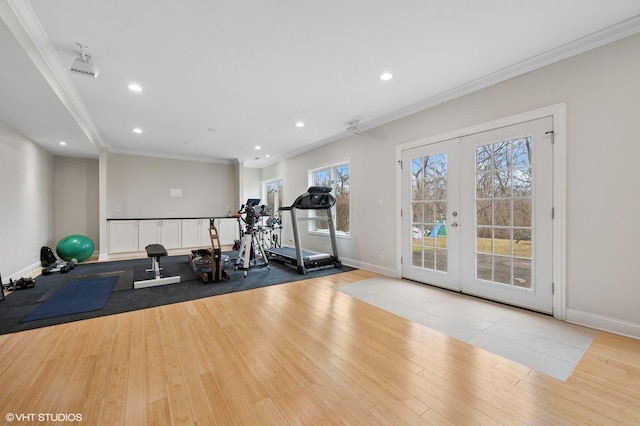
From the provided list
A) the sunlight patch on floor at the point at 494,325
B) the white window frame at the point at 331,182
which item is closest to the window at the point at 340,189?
the white window frame at the point at 331,182

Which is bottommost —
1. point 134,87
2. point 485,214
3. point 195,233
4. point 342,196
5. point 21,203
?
point 195,233

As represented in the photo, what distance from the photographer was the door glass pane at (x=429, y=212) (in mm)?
3799

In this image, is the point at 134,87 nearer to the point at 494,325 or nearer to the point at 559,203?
the point at 494,325

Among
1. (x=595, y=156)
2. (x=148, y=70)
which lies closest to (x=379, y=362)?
(x=595, y=156)

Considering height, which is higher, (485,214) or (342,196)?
(342,196)

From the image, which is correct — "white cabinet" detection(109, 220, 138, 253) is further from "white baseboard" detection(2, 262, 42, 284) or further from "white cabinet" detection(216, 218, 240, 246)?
"white cabinet" detection(216, 218, 240, 246)

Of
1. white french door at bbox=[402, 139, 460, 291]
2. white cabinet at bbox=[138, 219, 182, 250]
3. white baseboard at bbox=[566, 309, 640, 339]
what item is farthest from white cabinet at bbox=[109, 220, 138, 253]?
white baseboard at bbox=[566, 309, 640, 339]

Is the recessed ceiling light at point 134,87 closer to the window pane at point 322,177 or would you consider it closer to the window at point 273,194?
the window pane at point 322,177

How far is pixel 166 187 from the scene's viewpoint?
25.3 ft

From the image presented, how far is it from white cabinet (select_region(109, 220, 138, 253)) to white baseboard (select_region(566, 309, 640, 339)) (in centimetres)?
847

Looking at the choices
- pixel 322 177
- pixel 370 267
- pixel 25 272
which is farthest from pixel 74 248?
pixel 370 267

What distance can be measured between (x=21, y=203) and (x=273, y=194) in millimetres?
5450

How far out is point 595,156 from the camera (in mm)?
2521

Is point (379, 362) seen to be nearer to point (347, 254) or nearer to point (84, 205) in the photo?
point (347, 254)
